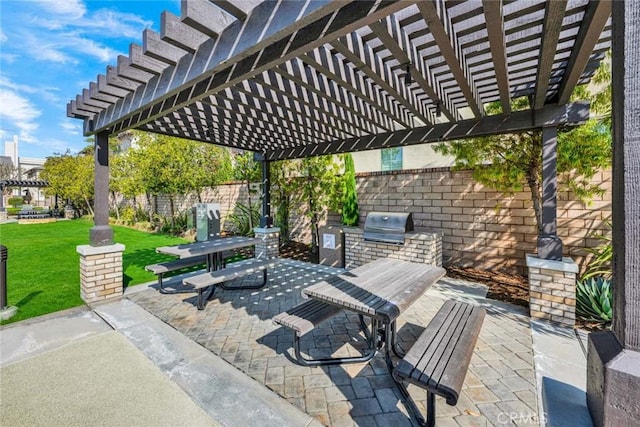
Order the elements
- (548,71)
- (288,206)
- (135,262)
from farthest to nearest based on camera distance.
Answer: (288,206)
(135,262)
(548,71)

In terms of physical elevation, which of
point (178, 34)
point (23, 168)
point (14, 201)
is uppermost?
point (23, 168)

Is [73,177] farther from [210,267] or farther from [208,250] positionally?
[208,250]

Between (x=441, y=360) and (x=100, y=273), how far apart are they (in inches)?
202

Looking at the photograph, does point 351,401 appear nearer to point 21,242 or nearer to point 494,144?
point 494,144

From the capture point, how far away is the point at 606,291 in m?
3.62

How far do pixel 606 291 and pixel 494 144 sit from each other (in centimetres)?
275

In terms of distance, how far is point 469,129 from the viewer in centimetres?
448

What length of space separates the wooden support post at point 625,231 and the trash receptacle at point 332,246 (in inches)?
219

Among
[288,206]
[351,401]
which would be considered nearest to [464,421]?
[351,401]

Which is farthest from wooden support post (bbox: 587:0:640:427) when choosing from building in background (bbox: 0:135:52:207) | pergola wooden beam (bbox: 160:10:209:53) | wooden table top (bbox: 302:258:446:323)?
building in background (bbox: 0:135:52:207)

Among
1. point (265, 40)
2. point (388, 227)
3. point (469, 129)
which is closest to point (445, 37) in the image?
point (265, 40)

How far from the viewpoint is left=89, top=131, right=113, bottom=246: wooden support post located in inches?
180

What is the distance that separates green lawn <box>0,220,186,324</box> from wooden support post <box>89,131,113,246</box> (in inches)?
42.6

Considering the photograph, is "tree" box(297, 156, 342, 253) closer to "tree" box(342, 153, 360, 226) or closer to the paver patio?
"tree" box(342, 153, 360, 226)
